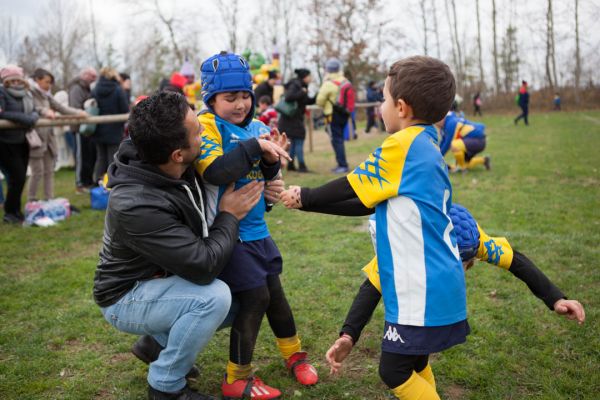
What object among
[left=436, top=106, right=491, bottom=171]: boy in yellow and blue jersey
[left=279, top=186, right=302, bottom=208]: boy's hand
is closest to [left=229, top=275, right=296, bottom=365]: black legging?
[left=279, top=186, right=302, bottom=208]: boy's hand

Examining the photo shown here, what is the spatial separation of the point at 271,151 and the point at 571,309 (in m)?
1.60

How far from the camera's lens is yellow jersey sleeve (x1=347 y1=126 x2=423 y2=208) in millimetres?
2125

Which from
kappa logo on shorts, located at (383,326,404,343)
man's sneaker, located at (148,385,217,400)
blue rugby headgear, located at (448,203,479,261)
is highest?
blue rugby headgear, located at (448,203,479,261)

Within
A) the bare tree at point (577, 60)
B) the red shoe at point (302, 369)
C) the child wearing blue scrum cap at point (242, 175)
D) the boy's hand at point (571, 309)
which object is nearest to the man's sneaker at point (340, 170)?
the red shoe at point (302, 369)

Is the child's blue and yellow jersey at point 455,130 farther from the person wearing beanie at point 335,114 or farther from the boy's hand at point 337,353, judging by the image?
the boy's hand at point 337,353

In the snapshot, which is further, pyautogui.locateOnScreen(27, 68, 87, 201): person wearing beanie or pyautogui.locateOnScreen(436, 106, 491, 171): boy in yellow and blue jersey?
pyautogui.locateOnScreen(436, 106, 491, 171): boy in yellow and blue jersey

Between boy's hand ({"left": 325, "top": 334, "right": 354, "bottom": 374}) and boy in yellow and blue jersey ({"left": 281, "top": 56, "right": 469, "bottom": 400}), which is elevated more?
boy in yellow and blue jersey ({"left": 281, "top": 56, "right": 469, "bottom": 400})

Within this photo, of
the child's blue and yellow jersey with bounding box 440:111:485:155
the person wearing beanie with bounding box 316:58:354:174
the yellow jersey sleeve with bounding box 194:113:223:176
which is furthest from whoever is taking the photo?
the person wearing beanie with bounding box 316:58:354:174

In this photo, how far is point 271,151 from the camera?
99.0 inches

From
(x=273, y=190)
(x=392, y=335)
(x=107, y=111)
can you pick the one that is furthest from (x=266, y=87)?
(x=392, y=335)

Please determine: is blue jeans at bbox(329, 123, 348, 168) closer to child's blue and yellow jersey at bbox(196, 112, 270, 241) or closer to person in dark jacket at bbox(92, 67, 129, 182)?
person in dark jacket at bbox(92, 67, 129, 182)

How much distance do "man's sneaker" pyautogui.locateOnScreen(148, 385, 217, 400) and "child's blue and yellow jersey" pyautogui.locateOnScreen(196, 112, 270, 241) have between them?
0.86 metres

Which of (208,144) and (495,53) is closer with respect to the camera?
(208,144)

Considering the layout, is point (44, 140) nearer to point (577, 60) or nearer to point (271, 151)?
point (271, 151)
